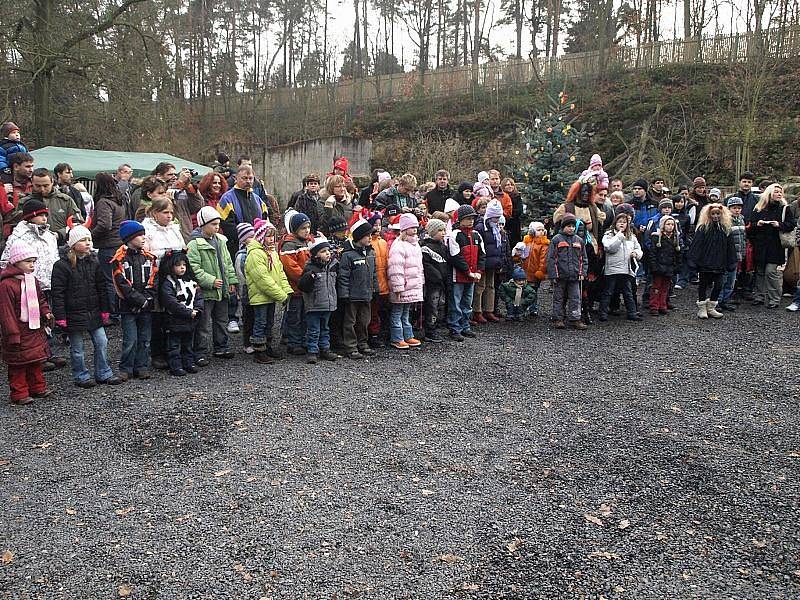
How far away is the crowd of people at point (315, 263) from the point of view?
700cm

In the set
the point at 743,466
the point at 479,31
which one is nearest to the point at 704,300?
the point at 743,466

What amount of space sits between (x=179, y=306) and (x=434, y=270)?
3.34 meters

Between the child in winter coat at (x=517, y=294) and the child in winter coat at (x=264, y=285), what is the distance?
3.71 meters

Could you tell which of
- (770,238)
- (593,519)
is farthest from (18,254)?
(770,238)

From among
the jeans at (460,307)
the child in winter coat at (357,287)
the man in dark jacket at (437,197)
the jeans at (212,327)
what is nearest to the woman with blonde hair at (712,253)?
the jeans at (460,307)

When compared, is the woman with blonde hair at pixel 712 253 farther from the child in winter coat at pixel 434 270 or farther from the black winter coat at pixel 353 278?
the black winter coat at pixel 353 278

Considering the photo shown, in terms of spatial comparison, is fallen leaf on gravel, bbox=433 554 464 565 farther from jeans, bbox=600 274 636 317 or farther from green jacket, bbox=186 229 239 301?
jeans, bbox=600 274 636 317

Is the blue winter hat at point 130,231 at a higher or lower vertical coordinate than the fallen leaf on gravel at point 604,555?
higher

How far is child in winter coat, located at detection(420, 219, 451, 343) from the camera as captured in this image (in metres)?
9.06

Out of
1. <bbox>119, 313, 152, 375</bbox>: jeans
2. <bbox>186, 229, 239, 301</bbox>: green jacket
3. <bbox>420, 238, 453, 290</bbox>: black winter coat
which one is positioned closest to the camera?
<bbox>119, 313, 152, 375</bbox>: jeans

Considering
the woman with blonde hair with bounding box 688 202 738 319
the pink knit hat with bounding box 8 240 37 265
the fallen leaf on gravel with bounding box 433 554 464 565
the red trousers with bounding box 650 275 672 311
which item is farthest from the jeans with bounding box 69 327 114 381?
the woman with blonde hair with bounding box 688 202 738 319

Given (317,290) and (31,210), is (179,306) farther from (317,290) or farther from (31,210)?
(31,210)

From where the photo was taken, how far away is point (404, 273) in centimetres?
862

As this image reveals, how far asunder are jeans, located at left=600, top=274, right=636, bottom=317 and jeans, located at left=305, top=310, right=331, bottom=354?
4.46m
